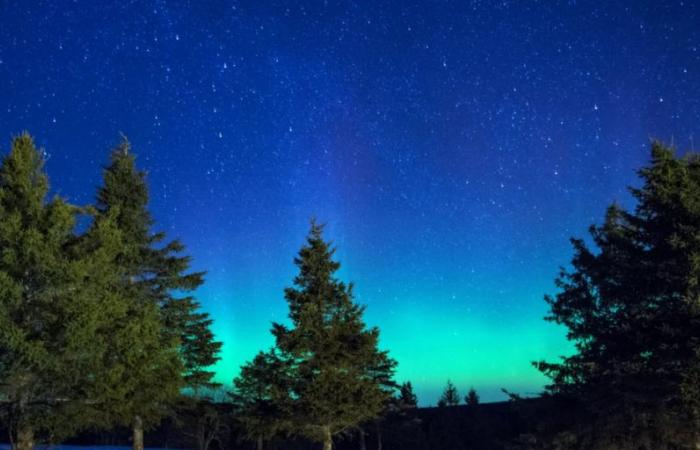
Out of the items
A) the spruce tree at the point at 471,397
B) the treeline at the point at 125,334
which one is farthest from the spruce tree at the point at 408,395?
the treeline at the point at 125,334

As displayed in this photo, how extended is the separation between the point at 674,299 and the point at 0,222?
869 inches

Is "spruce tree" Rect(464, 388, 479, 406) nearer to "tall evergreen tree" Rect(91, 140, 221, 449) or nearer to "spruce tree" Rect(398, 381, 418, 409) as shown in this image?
"spruce tree" Rect(398, 381, 418, 409)

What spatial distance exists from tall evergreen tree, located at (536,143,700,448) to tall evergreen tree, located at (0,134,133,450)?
54.9 feet

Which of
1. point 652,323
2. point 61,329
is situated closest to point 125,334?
point 61,329

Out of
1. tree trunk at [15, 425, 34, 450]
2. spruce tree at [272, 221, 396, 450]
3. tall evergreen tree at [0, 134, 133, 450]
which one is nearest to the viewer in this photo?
tall evergreen tree at [0, 134, 133, 450]

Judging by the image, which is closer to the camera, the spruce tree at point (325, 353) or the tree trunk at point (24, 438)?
the tree trunk at point (24, 438)

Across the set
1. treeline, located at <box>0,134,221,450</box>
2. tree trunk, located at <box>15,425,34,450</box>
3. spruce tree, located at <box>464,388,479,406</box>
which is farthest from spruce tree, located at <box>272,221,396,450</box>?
spruce tree, located at <box>464,388,479,406</box>

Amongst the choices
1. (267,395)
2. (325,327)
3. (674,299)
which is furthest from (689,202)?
(267,395)

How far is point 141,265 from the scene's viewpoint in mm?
29047

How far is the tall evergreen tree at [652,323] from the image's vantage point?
21094mm

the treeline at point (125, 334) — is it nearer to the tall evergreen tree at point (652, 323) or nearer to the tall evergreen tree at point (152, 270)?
the tall evergreen tree at point (152, 270)

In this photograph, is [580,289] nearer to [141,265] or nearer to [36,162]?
[141,265]

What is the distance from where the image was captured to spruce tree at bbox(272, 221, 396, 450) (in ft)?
83.8

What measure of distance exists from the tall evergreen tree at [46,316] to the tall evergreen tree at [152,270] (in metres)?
6.02
